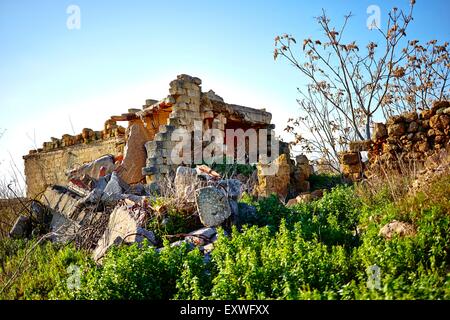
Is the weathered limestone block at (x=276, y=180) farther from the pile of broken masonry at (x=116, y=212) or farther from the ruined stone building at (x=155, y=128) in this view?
the pile of broken masonry at (x=116, y=212)

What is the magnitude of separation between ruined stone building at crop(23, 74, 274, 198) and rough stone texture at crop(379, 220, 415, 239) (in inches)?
275

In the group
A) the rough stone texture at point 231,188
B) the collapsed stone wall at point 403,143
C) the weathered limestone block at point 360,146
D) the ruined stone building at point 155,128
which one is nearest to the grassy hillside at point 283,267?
the rough stone texture at point 231,188

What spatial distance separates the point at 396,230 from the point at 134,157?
27.8 feet

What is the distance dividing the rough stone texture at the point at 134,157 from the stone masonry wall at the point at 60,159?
259 cm

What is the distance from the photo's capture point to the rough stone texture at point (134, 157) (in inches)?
472

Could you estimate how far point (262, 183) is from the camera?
1144cm

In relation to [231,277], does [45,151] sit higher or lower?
higher

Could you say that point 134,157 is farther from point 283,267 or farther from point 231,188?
point 283,267

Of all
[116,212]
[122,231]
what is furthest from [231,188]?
[122,231]

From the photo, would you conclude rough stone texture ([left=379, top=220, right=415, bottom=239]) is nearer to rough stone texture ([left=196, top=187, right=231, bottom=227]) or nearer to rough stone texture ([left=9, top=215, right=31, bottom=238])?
rough stone texture ([left=196, top=187, right=231, bottom=227])

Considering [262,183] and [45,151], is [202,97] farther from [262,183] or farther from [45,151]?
[45,151]

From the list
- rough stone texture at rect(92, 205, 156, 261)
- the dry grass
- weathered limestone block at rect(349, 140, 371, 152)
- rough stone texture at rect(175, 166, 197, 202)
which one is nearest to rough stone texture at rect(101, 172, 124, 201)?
rough stone texture at rect(92, 205, 156, 261)
